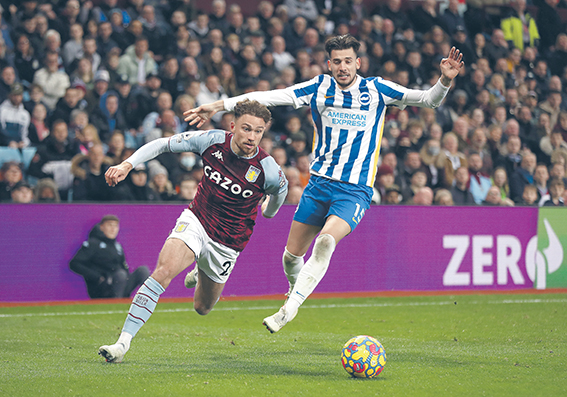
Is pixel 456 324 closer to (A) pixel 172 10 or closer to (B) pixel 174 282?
(B) pixel 174 282

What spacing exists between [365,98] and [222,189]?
61.1 inches

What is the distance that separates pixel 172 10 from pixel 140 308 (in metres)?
9.48

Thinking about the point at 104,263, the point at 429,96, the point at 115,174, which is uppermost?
the point at 429,96

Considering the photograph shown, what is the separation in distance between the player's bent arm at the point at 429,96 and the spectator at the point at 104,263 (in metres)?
5.24

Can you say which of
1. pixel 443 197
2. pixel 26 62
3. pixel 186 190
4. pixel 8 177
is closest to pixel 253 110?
pixel 186 190

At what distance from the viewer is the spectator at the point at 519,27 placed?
57.8 feet

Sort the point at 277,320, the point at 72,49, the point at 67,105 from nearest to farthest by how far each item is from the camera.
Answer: the point at 277,320 → the point at 67,105 → the point at 72,49

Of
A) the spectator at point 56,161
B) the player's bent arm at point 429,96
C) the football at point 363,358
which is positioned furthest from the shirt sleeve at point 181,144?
the spectator at point 56,161

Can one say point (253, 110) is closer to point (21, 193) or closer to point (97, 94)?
point (21, 193)

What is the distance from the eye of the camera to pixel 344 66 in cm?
650

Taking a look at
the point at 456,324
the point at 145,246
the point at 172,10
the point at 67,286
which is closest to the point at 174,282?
the point at 145,246

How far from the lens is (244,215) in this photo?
6.39 meters

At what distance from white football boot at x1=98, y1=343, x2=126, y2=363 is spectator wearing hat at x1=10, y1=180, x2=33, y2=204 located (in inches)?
198

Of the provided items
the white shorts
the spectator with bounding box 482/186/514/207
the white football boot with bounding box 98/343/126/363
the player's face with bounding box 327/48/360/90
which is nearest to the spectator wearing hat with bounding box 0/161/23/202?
the white shorts
